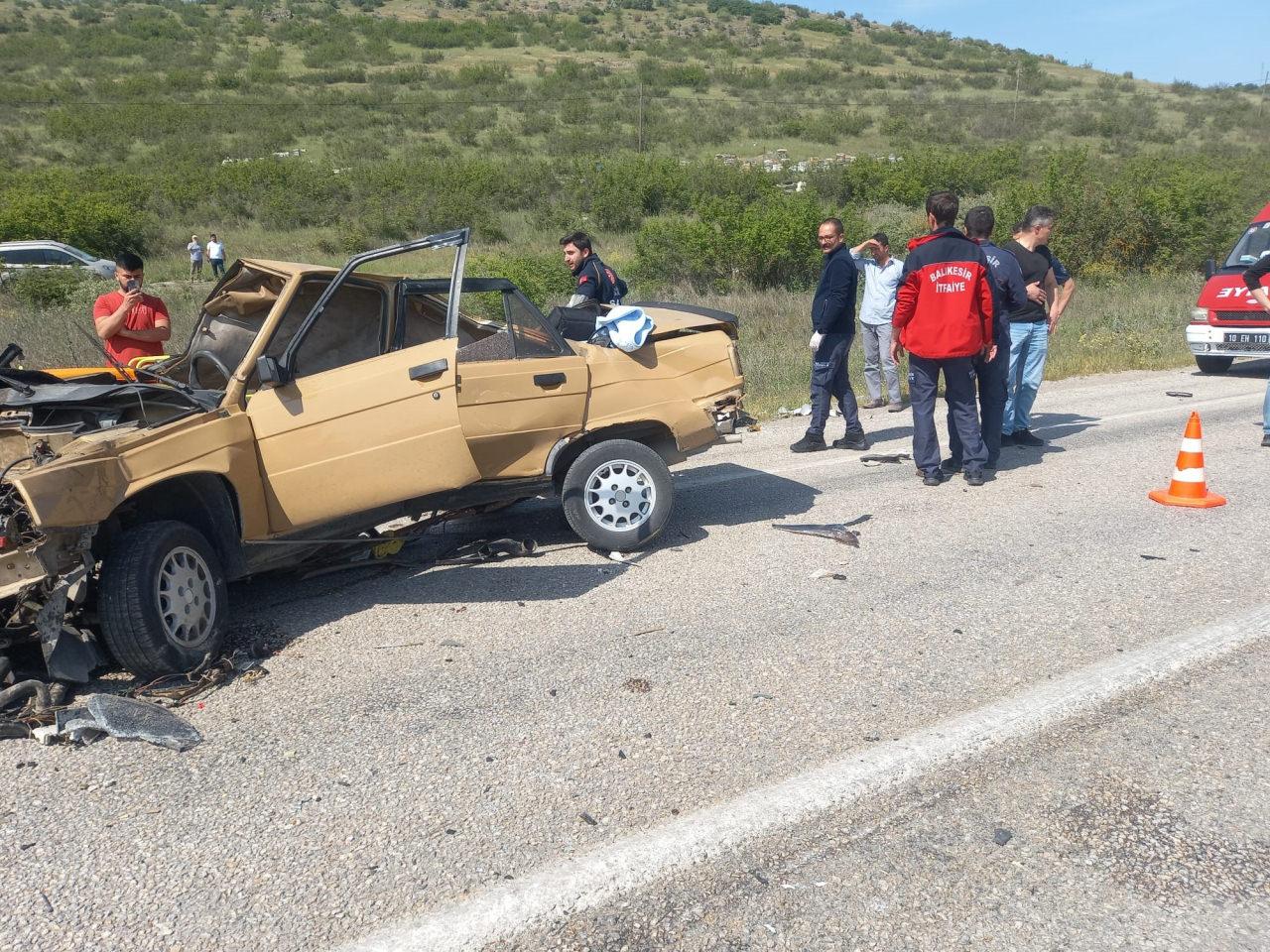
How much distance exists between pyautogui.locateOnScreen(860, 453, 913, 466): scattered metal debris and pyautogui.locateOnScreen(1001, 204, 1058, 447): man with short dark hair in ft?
2.75

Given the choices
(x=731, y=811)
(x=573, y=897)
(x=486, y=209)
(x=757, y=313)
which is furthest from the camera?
(x=486, y=209)

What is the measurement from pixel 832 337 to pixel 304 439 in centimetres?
480

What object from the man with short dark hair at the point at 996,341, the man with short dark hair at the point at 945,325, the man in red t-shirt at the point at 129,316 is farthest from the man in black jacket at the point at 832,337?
the man in red t-shirt at the point at 129,316

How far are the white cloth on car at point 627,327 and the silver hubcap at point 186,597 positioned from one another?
2.73 meters

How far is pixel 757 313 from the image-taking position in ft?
58.9

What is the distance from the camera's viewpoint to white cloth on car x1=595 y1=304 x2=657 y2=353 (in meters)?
6.32

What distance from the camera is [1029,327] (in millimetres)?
8805

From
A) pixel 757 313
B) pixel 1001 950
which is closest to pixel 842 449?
pixel 1001 950

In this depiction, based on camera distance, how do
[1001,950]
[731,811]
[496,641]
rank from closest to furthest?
[1001,950] → [731,811] → [496,641]

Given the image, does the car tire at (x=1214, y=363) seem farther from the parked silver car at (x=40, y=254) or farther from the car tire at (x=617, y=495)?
the parked silver car at (x=40, y=254)

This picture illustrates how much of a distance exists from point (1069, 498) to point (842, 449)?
2167mm

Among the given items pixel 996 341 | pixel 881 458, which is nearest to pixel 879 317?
pixel 881 458

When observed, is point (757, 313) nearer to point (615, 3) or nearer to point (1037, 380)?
point (1037, 380)

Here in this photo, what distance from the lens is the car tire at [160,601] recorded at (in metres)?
4.30
